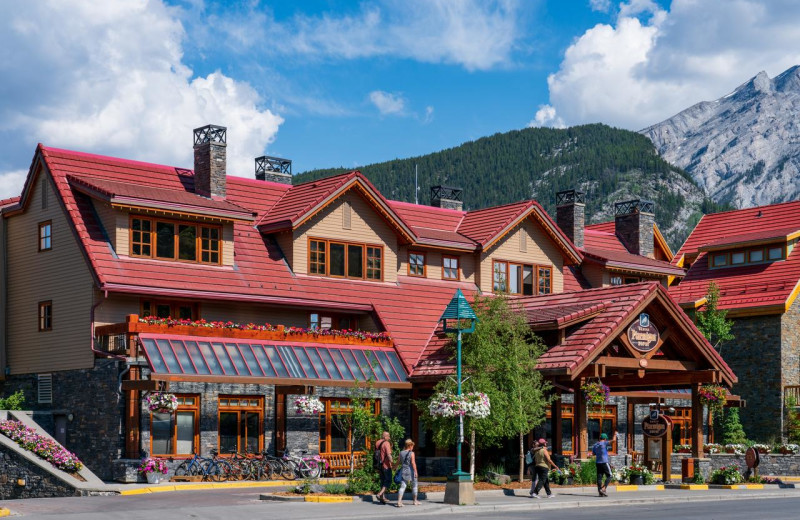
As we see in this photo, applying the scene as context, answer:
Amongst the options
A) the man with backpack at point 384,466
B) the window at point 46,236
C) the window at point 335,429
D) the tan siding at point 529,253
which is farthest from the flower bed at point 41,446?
the tan siding at point 529,253

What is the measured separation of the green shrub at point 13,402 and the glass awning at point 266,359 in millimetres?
6754

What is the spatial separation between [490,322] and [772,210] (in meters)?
27.2

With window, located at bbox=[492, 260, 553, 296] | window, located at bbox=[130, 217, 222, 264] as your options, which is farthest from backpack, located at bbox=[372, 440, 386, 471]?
window, located at bbox=[492, 260, 553, 296]

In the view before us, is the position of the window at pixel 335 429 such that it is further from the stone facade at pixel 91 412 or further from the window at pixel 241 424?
the stone facade at pixel 91 412

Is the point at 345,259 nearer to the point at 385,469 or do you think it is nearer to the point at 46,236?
the point at 46,236

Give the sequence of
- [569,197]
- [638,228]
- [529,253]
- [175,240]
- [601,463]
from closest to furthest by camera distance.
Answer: [601,463], [175,240], [529,253], [569,197], [638,228]

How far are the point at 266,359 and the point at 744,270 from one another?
90.1 ft

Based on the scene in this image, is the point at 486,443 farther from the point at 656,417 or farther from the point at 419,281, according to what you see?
the point at 419,281

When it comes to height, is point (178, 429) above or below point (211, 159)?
below

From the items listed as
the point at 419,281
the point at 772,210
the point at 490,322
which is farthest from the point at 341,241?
the point at 772,210

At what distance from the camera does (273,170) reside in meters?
45.8

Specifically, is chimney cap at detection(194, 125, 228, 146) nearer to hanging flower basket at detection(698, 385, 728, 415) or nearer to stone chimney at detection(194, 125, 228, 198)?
stone chimney at detection(194, 125, 228, 198)

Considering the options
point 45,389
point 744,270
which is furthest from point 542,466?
point 744,270

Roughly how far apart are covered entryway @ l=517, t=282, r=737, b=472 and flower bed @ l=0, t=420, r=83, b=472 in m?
14.2
